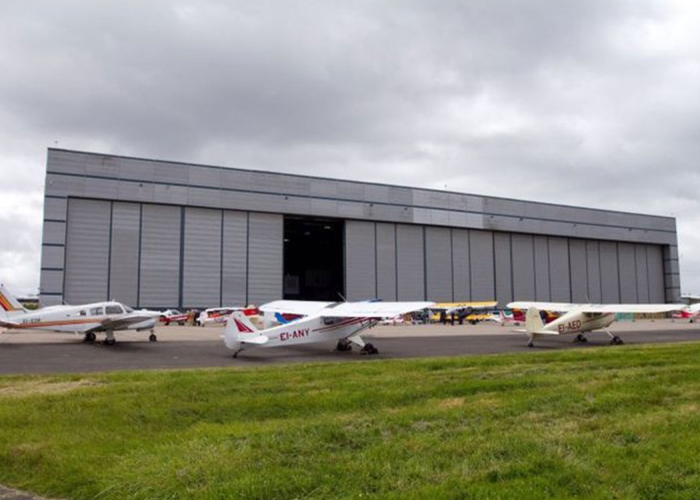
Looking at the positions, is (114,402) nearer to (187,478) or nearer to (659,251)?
(187,478)

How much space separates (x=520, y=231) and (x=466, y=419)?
229 feet

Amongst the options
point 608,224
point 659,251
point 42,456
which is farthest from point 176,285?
point 659,251

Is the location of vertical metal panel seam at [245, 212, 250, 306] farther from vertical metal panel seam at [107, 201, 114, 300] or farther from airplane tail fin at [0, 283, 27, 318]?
airplane tail fin at [0, 283, 27, 318]

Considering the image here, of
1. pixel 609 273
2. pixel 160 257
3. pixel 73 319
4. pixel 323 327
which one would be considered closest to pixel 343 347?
pixel 323 327

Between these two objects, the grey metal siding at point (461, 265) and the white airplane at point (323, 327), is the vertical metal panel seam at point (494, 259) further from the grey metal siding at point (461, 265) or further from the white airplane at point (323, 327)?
the white airplane at point (323, 327)

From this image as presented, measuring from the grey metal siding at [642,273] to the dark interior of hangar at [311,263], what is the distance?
44243 millimetres

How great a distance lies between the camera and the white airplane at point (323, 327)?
2055cm

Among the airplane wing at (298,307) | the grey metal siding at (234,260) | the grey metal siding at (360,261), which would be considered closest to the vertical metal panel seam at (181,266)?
the grey metal siding at (234,260)

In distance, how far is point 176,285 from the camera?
55844 millimetres

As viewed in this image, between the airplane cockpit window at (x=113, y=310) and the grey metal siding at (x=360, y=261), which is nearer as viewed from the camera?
the airplane cockpit window at (x=113, y=310)


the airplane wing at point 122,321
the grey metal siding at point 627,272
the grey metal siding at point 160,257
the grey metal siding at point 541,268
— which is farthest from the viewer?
the grey metal siding at point 627,272

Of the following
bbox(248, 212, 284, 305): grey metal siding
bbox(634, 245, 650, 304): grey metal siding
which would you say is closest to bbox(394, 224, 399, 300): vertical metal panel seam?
bbox(248, 212, 284, 305): grey metal siding

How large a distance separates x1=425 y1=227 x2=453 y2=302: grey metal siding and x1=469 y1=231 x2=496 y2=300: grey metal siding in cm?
338

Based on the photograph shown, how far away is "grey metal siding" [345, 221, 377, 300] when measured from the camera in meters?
63.6
